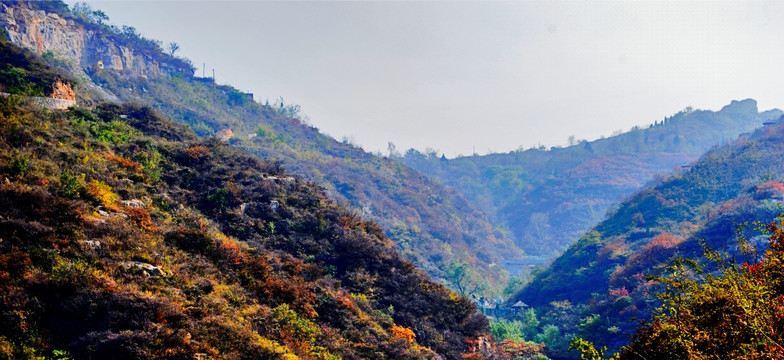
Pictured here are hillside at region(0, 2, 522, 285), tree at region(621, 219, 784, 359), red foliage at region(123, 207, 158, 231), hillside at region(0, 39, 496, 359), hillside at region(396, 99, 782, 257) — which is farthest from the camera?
hillside at region(396, 99, 782, 257)

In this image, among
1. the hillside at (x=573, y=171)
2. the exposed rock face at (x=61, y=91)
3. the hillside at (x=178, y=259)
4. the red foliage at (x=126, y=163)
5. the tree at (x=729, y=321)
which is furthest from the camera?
the hillside at (x=573, y=171)

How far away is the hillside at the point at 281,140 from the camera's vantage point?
59.6 metres

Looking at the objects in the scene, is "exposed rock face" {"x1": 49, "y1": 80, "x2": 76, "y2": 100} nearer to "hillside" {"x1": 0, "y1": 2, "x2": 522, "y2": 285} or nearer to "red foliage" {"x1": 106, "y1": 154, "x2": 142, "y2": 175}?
"red foliage" {"x1": 106, "y1": 154, "x2": 142, "y2": 175}

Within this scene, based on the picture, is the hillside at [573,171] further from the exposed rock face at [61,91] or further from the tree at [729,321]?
the tree at [729,321]

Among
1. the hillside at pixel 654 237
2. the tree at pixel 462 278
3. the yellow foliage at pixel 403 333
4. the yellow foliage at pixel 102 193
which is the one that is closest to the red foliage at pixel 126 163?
the yellow foliage at pixel 102 193

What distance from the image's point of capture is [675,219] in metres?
49.0

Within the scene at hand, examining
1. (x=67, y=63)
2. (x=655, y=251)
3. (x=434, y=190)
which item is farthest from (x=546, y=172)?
(x=67, y=63)

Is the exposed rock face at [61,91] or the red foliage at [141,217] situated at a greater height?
the exposed rock face at [61,91]

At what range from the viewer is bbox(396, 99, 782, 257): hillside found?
103 metres

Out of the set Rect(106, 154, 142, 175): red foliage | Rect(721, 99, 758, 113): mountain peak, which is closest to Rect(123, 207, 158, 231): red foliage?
Rect(106, 154, 142, 175): red foliage

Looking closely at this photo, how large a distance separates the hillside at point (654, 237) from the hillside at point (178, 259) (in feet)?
60.3

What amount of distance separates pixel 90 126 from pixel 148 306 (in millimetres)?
14812

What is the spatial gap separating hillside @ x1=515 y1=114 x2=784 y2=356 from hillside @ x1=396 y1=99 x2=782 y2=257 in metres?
37.1

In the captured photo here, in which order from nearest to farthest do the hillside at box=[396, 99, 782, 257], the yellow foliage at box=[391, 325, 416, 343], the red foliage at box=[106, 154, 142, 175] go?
1. the yellow foliage at box=[391, 325, 416, 343]
2. the red foliage at box=[106, 154, 142, 175]
3. the hillside at box=[396, 99, 782, 257]
